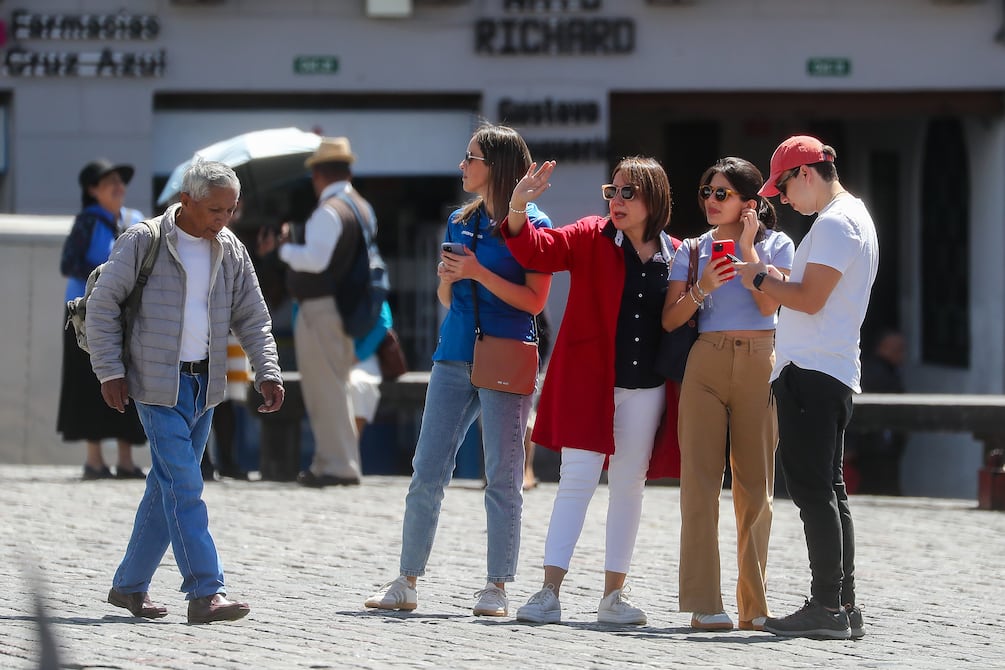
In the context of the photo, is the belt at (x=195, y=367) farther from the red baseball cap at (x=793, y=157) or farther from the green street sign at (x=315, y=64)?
the green street sign at (x=315, y=64)

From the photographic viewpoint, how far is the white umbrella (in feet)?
36.1

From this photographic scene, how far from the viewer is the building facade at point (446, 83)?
1523cm

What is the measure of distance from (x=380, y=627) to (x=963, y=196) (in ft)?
39.4

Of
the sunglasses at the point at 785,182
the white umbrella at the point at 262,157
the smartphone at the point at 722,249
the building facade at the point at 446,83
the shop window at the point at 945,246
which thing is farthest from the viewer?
the shop window at the point at 945,246

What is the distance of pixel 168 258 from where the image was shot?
6.12 m

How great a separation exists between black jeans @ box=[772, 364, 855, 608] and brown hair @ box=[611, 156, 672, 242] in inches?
30.5

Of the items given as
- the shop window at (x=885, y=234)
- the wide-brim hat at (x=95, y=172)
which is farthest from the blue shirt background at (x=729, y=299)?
the shop window at (x=885, y=234)

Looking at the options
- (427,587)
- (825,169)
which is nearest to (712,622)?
(427,587)

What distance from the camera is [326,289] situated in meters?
10.5

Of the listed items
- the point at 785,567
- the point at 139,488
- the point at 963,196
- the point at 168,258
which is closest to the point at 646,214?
the point at 168,258

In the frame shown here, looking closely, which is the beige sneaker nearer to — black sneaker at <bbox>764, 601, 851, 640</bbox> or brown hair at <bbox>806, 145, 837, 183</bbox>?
black sneaker at <bbox>764, 601, 851, 640</bbox>

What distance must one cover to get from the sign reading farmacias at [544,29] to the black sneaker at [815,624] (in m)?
9.94

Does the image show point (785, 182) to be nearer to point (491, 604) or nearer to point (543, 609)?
point (543, 609)

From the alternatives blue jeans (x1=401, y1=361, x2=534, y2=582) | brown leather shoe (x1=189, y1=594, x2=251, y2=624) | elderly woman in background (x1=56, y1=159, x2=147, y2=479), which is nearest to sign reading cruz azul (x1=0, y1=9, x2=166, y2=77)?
elderly woman in background (x1=56, y1=159, x2=147, y2=479)
